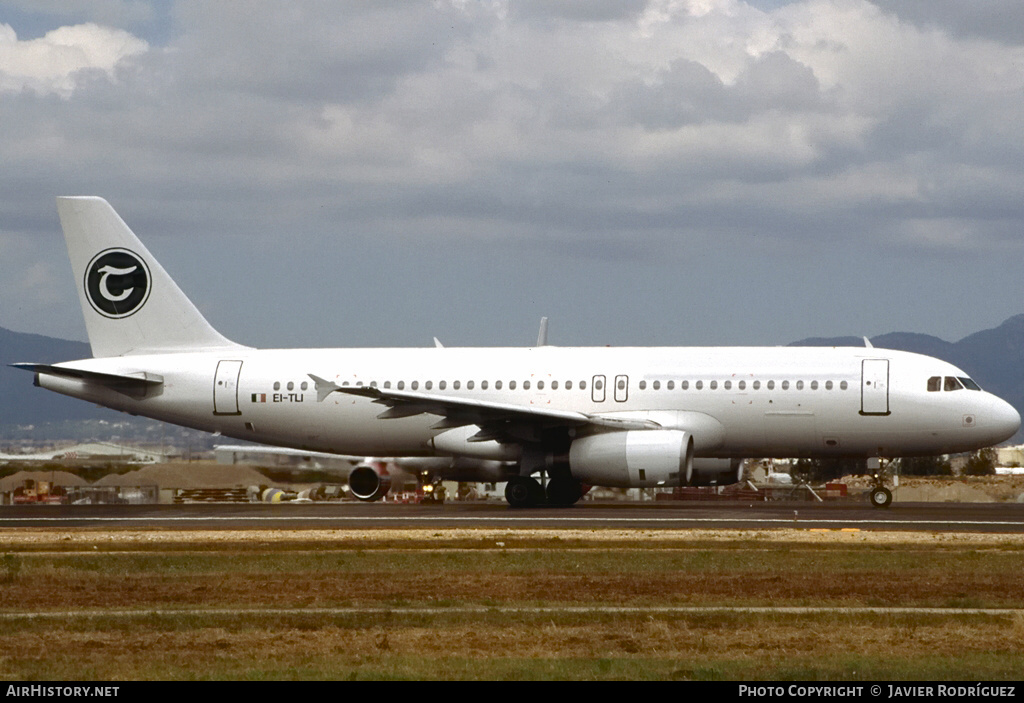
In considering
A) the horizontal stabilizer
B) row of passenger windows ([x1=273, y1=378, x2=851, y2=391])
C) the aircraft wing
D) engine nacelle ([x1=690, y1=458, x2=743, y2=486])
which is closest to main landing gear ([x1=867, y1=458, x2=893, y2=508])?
row of passenger windows ([x1=273, y1=378, x2=851, y2=391])

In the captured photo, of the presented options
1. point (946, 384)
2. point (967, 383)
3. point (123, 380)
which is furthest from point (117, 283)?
point (967, 383)

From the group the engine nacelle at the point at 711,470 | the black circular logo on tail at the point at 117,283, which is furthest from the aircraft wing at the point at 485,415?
the black circular logo on tail at the point at 117,283

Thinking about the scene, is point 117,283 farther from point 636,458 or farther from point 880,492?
point 880,492

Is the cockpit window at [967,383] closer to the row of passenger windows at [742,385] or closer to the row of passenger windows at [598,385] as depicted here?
the row of passenger windows at [598,385]

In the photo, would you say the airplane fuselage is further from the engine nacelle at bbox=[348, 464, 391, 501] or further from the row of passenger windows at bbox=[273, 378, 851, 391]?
the engine nacelle at bbox=[348, 464, 391, 501]

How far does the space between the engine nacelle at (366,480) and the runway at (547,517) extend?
2.54 meters

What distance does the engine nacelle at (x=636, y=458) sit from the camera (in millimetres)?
34656

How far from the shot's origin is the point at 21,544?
2533 cm

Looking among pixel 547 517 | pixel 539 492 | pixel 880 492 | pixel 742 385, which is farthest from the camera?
pixel 539 492

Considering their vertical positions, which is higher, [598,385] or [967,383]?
[967,383]

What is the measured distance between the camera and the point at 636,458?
34.9m

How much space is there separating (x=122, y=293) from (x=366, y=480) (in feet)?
28.9

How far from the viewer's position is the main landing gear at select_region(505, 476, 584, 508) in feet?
123
